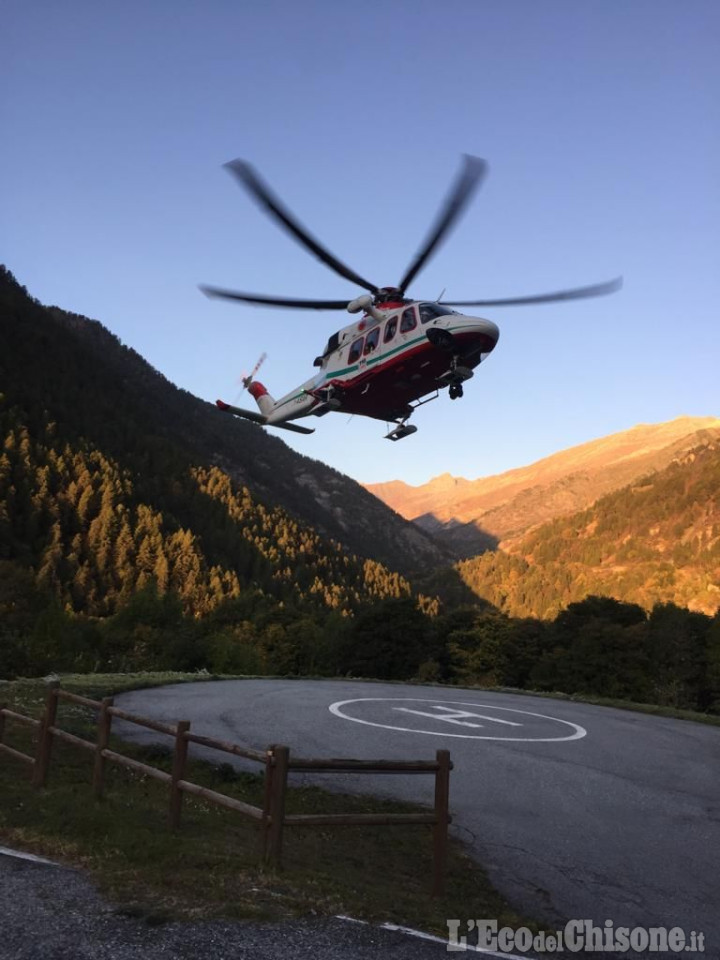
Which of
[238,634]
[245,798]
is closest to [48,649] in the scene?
[238,634]

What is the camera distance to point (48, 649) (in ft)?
249

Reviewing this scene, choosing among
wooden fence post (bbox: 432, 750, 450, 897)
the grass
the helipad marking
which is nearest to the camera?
the grass

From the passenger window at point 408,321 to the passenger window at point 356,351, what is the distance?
178cm

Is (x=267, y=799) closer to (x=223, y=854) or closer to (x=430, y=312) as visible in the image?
(x=223, y=854)

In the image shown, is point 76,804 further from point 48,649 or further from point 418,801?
point 48,649

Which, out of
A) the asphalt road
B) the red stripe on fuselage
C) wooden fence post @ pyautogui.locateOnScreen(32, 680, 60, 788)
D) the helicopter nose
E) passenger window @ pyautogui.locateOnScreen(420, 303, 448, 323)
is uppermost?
passenger window @ pyautogui.locateOnScreen(420, 303, 448, 323)

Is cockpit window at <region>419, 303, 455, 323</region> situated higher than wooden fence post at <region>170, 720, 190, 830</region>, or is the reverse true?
cockpit window at <region>419, 303, 455, 323</region>

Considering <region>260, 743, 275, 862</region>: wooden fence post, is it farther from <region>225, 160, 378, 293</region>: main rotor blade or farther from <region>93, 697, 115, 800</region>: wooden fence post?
<region>225, 160, 378, 293</region>: main rotor blade

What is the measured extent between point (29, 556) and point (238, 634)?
79735mm

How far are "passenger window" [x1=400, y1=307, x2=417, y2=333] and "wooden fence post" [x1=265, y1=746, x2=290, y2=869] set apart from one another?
13.8 m

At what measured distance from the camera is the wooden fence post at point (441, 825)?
24.0ft

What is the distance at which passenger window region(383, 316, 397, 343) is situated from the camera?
19.4 metres

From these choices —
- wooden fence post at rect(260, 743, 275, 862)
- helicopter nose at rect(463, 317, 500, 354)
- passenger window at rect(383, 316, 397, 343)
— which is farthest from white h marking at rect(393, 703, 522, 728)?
wooden fence post at rect(260, 743, 275, 862)

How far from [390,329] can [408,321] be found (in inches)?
28.9
